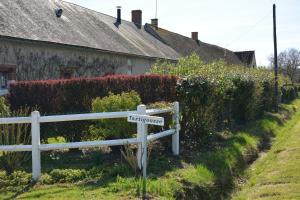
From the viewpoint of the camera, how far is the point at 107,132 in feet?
33.6

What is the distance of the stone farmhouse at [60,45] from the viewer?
1734cm

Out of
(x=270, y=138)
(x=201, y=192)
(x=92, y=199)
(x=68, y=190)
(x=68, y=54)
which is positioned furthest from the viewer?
(x=68, y=54)

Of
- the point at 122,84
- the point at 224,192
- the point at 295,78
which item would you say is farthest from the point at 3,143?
the point at 295,78

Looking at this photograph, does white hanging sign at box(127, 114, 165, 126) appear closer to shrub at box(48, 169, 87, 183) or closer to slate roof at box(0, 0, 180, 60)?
shrub at box(48, 169, 87, 183)

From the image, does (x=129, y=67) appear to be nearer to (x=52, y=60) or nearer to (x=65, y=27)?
(x=65, y=27)

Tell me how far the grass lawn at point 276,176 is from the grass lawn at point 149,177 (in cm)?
42

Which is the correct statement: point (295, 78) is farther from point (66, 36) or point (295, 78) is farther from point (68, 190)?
point (68, 190)

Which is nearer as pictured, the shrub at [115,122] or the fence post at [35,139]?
the fence post at [35,139]

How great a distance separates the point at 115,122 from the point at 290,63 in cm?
8935

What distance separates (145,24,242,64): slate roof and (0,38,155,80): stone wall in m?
14.9

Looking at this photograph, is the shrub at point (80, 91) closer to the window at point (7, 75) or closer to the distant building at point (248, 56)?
the window at point (7, 75)

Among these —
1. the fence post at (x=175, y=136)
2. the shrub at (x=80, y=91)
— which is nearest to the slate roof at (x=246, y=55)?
the shrub at (x=80, y=91)

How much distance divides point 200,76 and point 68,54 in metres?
9.64

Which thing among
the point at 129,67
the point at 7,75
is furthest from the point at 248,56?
the point at 7,75
